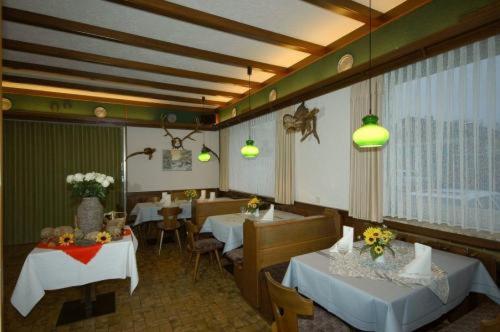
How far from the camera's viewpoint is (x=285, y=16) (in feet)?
9.80

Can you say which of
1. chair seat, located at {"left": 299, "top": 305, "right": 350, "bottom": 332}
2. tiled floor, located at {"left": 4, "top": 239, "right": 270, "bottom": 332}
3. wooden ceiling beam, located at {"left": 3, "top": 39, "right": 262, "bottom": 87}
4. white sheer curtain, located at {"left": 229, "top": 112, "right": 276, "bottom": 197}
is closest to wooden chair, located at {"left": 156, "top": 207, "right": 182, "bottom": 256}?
tiled floor, located at {"left": 4, "top": 239, "right": 270, "bottom": 332}

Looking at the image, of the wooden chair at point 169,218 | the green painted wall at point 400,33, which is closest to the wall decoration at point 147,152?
the wooden chair at point 169,218

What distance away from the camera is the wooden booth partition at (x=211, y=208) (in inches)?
188

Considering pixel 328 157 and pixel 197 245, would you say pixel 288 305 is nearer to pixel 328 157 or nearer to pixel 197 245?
pixel 197 245

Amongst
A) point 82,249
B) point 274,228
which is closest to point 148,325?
point 82,249

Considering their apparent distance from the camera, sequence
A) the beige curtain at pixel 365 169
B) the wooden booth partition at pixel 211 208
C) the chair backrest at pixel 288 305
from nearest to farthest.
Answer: the chair backrest at pixel 288 305, the beige curtain at pixel 365 169, the wooden booth partition at pixel 211 208

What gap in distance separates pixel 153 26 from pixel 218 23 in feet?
2.68

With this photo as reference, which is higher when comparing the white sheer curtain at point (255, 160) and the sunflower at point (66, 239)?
the white sheer curtain at point (255, 160)

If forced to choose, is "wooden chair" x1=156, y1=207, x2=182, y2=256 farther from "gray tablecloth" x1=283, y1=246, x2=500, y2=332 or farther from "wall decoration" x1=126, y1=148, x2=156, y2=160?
"gray tablecloth" x1=283, y1=246, x2=500, y2=332

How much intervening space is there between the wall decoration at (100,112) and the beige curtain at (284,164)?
14.0 ft

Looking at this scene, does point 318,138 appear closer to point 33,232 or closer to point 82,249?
point 82,249

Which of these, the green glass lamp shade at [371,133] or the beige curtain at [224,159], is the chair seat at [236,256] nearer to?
the green glass lamp shade at [371,133]

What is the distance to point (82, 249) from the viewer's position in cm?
253

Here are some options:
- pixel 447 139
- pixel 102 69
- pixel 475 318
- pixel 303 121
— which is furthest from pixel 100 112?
pixel 475 318
